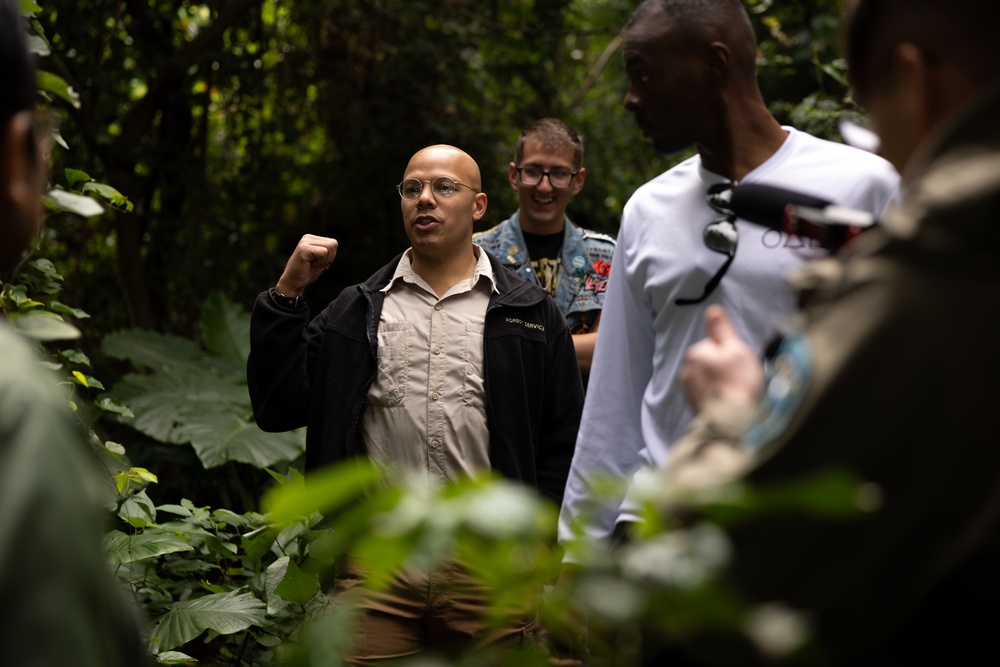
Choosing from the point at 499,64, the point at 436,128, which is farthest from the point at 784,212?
the point at 499,64

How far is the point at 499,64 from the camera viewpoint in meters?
8.59

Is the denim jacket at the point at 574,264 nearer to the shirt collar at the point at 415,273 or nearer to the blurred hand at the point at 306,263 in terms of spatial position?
the shirt collar at the point at 415,273

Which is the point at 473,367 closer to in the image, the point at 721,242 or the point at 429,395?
the point at 429,395

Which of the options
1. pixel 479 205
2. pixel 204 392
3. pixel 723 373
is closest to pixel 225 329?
pixel 204 392

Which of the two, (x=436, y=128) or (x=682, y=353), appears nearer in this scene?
(x=682, y=353)

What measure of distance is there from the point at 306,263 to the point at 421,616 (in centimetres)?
114

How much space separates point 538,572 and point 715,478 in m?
0.24

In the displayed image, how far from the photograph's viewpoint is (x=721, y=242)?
7.77 feet

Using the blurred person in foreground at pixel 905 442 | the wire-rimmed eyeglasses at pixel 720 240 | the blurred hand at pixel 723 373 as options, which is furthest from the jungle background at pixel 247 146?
the blurred person in foreground at pixel 905 442

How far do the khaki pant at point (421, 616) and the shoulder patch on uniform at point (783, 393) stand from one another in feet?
7.18

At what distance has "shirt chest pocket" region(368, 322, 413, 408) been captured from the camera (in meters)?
3.64

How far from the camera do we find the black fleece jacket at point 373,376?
11.8 feet

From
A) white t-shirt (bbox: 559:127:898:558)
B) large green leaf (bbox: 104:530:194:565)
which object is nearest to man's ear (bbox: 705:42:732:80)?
white t-shirt (bbox: 559:127:898:558)

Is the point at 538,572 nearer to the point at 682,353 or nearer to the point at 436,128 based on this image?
the point at 682,353
